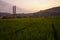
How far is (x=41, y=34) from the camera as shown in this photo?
9.41 m

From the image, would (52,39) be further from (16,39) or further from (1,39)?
(1,39)

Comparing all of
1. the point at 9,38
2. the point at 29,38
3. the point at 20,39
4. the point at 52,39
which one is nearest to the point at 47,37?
the point at 52,39

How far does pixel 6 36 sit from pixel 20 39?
3.36 ft

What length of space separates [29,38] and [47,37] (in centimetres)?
122

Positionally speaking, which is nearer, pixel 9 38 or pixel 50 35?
pixel 9 38

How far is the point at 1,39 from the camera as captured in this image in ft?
26.4

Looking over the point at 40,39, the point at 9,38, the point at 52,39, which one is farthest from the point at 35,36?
the point at 9,38

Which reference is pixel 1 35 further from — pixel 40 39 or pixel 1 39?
pixel 40 39

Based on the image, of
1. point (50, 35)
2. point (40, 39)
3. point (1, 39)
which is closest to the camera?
point (1, 39)

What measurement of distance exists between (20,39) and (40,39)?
1.25 meters

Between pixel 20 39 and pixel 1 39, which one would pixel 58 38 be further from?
pixel 1 39

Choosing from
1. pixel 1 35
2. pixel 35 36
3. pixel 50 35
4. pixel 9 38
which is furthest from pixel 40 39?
pixel 1 35

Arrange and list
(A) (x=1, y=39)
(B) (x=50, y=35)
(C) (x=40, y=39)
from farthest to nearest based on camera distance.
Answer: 1. (B) (x=50, y=35)
2. (C) (x=40, y=39)
3. (A) (x=1, y=39)

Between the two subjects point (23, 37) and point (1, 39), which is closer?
point (1, 39)
